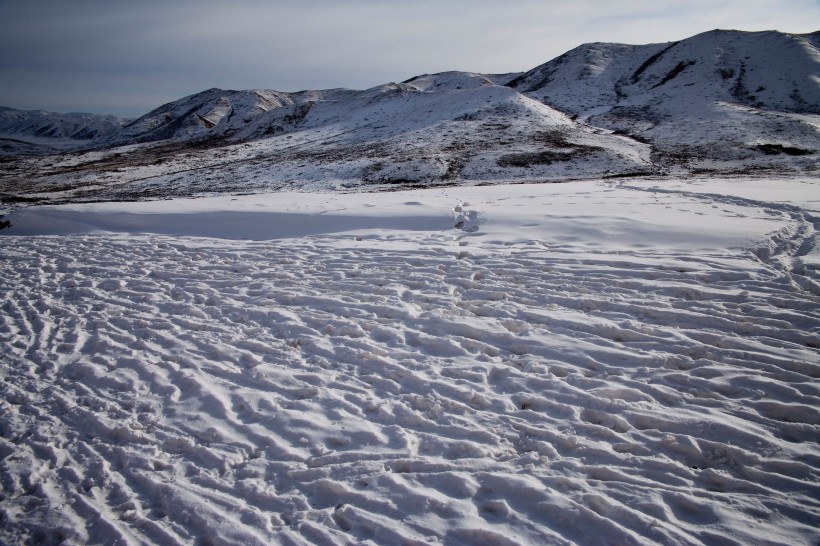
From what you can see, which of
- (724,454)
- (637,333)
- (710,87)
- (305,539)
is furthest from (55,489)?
(710,87)

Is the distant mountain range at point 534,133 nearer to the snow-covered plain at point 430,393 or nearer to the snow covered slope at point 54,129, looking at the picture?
the snow-covered plain at point 430,393

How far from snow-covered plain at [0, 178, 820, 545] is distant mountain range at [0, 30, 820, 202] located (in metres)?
16.0

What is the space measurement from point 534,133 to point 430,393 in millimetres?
33636

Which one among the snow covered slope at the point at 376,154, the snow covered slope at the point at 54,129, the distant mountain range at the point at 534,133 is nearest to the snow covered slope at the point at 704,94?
the distant mountain range at the point at 534,133

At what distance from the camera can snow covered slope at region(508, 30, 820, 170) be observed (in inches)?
1029

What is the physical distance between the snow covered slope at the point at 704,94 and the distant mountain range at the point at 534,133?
17 centimetres

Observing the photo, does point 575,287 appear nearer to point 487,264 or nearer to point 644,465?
point 487,264

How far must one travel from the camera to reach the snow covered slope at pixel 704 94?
26.1 meters

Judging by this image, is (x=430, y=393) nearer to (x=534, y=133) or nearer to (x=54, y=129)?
(x=534, y=133)

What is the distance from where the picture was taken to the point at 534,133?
33.9 metres

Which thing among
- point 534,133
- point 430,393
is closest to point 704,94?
point 534,133

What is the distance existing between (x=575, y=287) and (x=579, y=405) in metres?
3.12

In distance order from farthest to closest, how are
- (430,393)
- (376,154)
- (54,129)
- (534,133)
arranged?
(54,129)
(534,133)
(376,154)
(430,393)

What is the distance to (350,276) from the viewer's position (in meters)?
8.22
